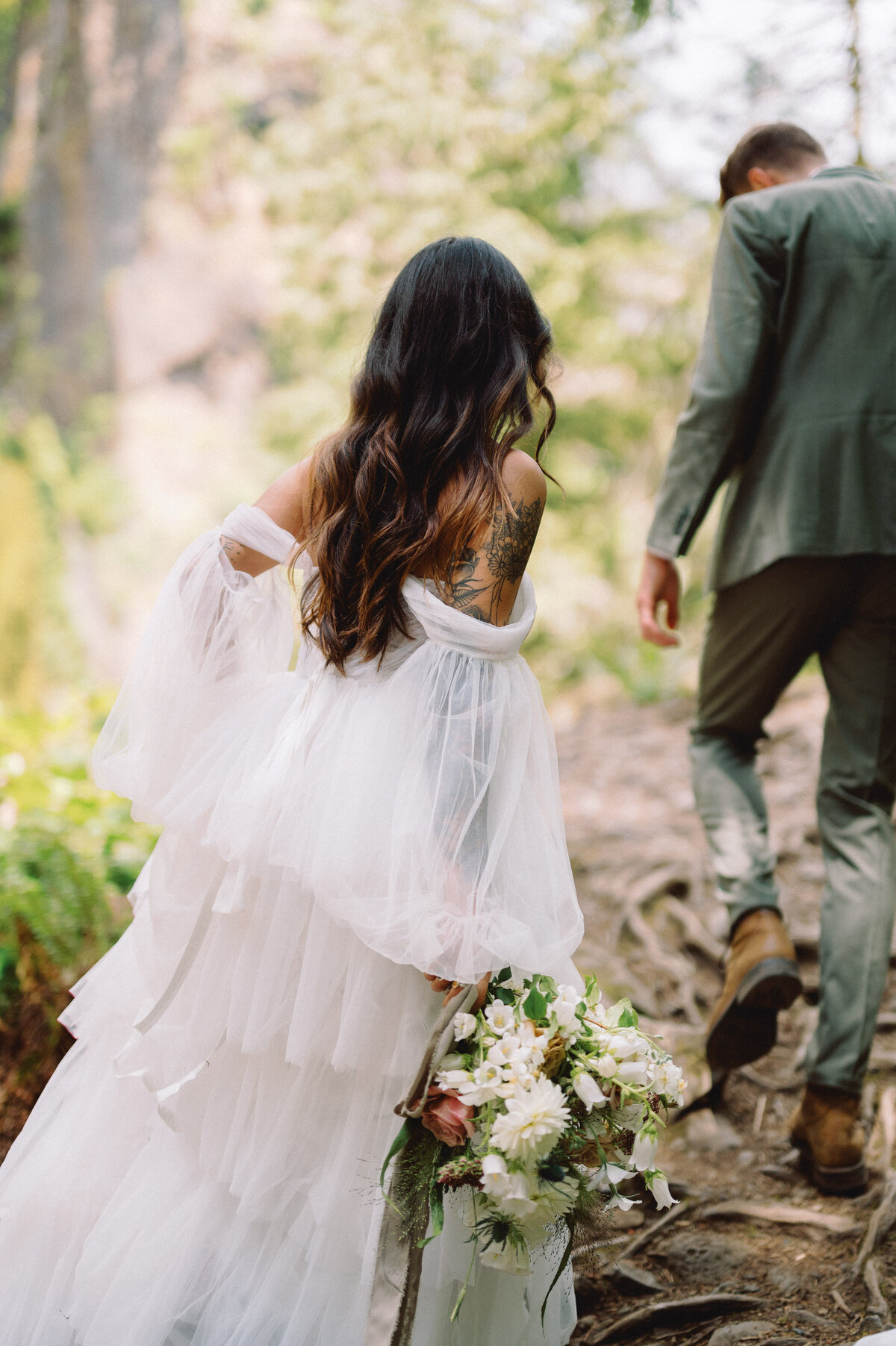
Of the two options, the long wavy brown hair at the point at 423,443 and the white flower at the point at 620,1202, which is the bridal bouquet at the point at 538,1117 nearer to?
the white flower at the point at 620,1202

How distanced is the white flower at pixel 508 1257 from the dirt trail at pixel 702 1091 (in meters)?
0.35

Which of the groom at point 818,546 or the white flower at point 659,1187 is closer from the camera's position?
the white flower at point 659,1187

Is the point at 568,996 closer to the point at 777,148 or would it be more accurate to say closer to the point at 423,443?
the point at 423,443

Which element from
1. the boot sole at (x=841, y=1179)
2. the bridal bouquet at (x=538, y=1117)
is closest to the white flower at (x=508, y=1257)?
the bridal bouquet at (x=538, y=1117)

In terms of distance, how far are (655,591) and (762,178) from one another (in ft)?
3.99

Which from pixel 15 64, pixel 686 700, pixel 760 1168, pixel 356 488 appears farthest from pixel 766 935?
pixel 15 64

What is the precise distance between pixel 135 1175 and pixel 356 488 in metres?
1.35

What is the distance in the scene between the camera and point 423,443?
1.75 m

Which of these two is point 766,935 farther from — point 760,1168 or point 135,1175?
point 135,1175

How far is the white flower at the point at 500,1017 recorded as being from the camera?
150cm

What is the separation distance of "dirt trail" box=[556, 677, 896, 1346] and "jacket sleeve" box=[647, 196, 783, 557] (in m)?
1.57

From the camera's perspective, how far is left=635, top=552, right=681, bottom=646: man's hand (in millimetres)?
2654

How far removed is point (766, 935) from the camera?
2.43 m

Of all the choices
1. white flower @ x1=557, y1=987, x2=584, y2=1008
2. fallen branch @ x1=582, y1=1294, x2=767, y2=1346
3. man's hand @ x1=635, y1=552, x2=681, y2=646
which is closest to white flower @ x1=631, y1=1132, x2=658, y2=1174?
white flower @ x1=557, y1=987, x2=584, y2=1008
